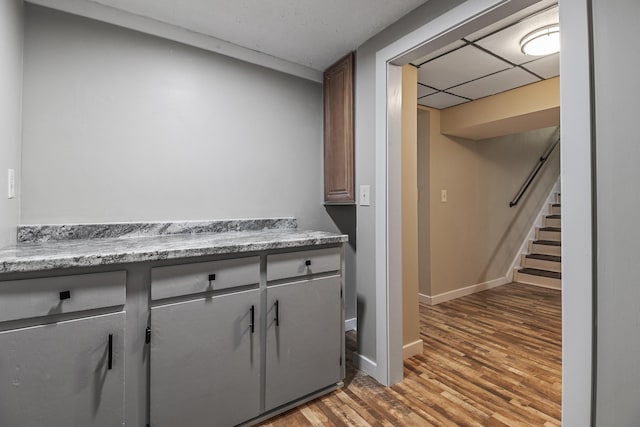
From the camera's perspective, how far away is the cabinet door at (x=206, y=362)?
Answer: 1207 millimetres

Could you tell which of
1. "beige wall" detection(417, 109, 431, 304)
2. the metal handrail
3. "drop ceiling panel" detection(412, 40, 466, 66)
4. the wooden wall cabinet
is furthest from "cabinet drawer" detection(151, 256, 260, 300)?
the metal handrail

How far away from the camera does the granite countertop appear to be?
39.9 inches

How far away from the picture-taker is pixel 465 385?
179 cm

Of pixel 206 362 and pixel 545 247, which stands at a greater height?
pixel 545 247

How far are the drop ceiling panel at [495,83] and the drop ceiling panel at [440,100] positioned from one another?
0.31ft

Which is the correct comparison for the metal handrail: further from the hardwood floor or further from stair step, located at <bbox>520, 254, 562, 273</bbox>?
the hardwood floor

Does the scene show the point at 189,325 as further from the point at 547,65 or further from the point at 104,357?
the point at 547,65

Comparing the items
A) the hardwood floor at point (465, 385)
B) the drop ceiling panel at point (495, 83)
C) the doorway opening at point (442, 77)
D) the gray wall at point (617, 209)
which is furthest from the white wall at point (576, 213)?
the drop ceiling panel at point (495, 83)

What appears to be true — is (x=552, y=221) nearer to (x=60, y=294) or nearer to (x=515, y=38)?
(x=515, y=38)

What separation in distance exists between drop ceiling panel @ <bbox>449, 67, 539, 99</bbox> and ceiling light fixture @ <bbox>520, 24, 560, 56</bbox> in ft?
1.11

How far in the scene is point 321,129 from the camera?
2.41 m

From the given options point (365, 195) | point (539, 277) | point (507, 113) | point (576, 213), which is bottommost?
point (539, 277)

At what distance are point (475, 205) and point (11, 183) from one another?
4.05m

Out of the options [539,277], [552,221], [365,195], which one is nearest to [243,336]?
[365,195]
